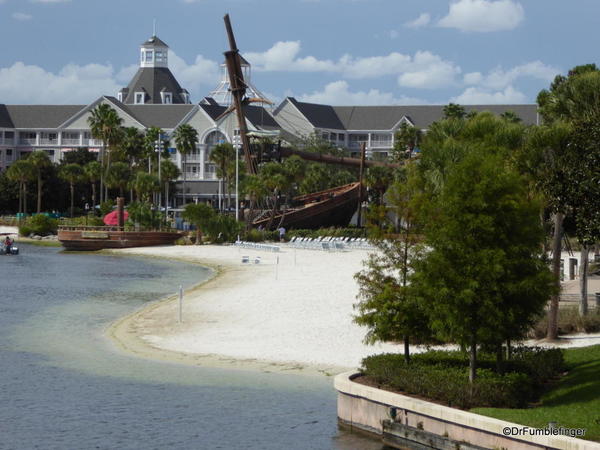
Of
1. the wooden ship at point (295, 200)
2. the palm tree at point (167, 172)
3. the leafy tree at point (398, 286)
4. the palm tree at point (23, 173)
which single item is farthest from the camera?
the palm tree at point (23, 173)

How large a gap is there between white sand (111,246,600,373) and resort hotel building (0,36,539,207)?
8526 cm

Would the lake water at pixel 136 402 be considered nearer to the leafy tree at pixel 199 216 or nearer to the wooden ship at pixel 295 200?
the leafy tree at pixel 199 216

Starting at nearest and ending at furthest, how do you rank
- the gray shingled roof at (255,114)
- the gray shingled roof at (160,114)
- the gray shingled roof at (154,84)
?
the gray shingled roof at (255,114) < the gray shingled roof at (160,114) < the gray shingled roof at (154,84)

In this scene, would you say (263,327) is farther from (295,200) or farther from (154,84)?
(154,84)

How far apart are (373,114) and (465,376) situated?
138 m

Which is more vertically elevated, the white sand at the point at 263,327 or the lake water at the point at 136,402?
the white sand at the point at 263,327

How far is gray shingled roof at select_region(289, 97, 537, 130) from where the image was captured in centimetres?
15014

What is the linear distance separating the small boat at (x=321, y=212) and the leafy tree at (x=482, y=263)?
7377 centimetres

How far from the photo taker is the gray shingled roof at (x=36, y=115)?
15350 centimetres

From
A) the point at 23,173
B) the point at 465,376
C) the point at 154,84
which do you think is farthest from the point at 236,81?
the point at 154,84

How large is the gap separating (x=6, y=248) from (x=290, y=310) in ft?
171

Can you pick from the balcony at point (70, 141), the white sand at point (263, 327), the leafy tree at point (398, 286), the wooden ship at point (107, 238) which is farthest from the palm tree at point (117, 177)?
the leafy tree at point (398, 286)

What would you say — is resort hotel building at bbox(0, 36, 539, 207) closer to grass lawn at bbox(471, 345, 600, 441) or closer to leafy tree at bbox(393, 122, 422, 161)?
leafy tree at bbox(393, 122, 422, 161)

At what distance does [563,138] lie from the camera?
29312 mm
